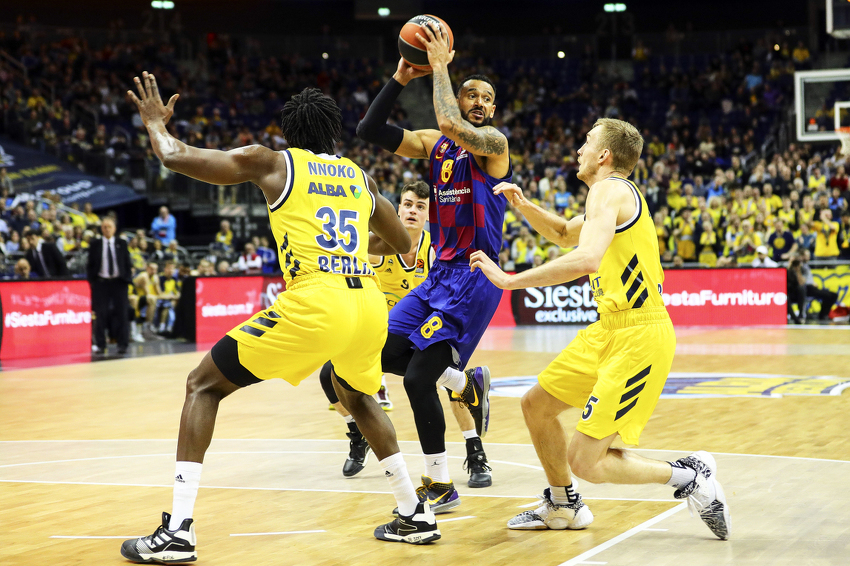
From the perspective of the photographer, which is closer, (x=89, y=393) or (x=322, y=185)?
(x=322, y=185)

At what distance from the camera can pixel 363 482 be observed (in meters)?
5.94

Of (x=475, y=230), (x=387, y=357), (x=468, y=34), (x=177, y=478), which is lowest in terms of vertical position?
(x=177, y=478)

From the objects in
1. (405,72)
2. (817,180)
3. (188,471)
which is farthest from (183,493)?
(817,180)

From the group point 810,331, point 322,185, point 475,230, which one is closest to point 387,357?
point 475,230

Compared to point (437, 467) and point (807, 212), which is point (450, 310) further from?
point (807, 212)

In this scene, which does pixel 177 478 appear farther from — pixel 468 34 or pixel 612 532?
pixel 468 34

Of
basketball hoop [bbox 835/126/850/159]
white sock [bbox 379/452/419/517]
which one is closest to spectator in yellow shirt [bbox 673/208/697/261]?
basketball hoop [bbox 835/126/850/159]

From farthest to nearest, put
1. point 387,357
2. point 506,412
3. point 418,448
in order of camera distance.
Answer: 1. point 506,412
2. point 418,448
3. point 387,357

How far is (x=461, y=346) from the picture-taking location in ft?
17.6

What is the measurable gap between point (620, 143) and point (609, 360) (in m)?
1.08

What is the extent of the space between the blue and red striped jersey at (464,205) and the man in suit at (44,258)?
11.9 meters

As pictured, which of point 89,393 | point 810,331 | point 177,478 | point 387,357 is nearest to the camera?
point 177,478

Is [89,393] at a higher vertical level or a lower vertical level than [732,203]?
lower

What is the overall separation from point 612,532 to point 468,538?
71 centimetres
